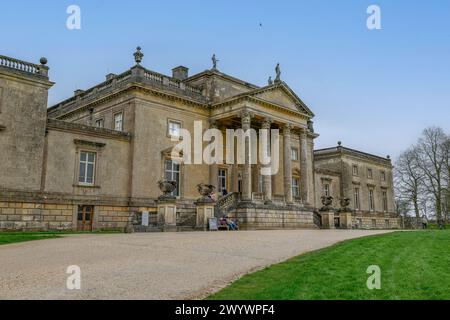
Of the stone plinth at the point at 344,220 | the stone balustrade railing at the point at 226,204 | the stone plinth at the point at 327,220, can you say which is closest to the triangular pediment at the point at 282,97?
the stone balustrade railing at the point at 226,204

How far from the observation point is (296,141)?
4206 cm

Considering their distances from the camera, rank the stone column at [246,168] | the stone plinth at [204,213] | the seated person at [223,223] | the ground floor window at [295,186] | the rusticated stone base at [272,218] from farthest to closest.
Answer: the ground floor window at [295,186], the stone column at [246,168], the rusticated stone base at [272,218], the seated person at [223,223], the stone plinth at [204,213]

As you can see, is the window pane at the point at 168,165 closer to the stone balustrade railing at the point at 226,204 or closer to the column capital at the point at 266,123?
the stone balustrade railing at the point at 226,204

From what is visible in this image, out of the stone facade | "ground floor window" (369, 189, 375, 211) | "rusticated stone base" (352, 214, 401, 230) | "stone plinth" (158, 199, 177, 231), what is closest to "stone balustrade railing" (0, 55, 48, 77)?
"stone plinth" (158, 199, 177, 231)

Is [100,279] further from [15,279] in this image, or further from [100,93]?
[100,93]

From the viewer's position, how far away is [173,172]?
30.7m

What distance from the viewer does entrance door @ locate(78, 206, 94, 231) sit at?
25781mm

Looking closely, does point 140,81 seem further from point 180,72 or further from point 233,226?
point 233,226

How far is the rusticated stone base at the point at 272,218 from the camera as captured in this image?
28.9 m

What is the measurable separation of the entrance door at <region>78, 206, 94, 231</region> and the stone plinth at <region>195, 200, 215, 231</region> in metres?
6.84

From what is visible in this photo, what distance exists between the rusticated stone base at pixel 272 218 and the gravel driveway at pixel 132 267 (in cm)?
1442

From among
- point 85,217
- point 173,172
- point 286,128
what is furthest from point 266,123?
point 85,217
